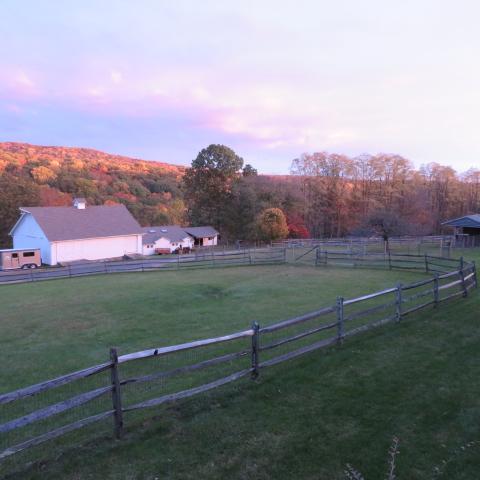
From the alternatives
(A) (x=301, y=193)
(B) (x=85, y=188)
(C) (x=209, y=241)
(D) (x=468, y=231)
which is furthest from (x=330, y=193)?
(B) (x=85, y=188)

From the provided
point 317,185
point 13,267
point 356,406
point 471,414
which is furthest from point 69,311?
point 317,185

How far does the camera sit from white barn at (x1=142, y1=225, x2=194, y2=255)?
50.3 meters

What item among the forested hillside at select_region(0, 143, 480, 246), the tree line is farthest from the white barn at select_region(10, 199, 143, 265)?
the tree line

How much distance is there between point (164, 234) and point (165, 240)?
102 cm

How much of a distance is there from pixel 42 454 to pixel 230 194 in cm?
6020

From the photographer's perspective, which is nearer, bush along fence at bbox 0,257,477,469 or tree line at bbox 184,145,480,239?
bush along fence at bbox 0,257,477,469

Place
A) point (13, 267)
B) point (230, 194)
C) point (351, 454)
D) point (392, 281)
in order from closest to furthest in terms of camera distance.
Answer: point (351, 454) → point (392, 281) → point (13, 267) → point (230, 194)

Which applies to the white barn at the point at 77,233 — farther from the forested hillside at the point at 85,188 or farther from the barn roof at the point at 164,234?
the forested hillside at the point at 85,188

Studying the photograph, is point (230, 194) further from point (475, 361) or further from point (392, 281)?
point (475, 361)

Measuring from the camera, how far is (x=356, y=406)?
6188mm

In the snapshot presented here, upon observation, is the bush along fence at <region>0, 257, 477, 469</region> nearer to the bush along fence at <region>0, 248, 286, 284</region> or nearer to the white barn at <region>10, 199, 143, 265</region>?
the bush along fence at <region>0, 248, 286, 284</region>

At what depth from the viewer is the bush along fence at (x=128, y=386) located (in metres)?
5.16

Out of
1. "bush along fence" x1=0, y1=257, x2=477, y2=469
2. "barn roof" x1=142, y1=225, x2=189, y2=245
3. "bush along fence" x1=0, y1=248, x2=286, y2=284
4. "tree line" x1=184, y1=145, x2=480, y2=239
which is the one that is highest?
"tree line" x1=184, y1=145, x2=480, y2=239

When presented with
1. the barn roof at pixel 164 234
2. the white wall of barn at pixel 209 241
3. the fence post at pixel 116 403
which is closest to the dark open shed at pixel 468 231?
the white wall of barn at pixel 209 241
